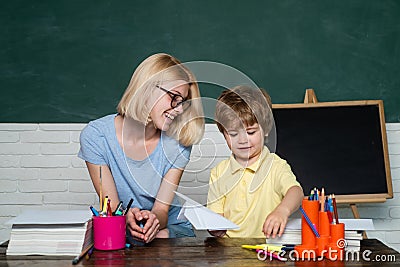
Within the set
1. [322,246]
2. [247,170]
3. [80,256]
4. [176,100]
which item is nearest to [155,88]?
[176,100]

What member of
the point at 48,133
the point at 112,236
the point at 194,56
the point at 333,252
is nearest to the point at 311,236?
the point at 333,252

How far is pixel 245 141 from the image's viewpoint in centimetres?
210

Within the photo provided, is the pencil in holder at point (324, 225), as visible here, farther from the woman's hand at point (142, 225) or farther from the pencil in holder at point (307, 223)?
the woman's hand at point (142, 225)

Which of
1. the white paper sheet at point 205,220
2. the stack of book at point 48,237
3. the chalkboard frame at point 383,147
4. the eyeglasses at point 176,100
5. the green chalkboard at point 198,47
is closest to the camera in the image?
the stack of book at point 48,237

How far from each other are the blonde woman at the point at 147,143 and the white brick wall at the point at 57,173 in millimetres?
968

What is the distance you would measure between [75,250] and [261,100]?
0.87 metres

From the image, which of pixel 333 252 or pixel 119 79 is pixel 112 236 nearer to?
pixel 333 252

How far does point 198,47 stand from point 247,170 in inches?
46.9

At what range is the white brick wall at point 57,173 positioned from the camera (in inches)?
125

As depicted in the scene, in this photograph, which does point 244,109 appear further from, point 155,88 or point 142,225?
point 142,225

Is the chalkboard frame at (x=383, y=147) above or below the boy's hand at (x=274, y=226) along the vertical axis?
above

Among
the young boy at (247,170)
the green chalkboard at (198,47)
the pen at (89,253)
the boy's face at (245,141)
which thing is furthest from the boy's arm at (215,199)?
the green chalkboard at (198,47)

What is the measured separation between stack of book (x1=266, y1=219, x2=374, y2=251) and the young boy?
1.20 ft

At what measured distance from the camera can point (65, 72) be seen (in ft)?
10.4
